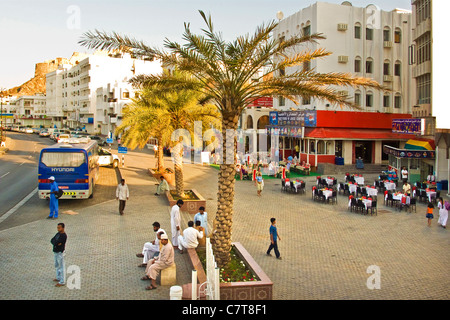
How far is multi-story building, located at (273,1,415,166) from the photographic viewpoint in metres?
32.2

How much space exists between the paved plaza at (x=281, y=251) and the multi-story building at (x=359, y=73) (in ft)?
43.7

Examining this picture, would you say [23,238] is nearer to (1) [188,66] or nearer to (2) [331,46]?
(1) [188,66]

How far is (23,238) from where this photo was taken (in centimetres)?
1275

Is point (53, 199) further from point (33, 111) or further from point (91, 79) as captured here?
point (33, 111)

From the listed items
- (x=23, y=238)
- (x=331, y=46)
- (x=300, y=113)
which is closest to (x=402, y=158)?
(x=300, y=113)

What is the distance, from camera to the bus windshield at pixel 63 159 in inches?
670

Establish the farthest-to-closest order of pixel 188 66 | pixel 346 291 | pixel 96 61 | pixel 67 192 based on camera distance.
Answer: pixel 96 61, pixel 67 192, pixel 188 66, pixel 346 291

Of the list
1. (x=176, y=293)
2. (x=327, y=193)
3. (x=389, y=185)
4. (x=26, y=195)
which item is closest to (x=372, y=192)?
(x=327, y=193)

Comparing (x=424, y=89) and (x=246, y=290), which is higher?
(x=424, y=89)

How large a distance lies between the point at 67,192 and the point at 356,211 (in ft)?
42.4

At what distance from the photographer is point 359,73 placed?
33938mm

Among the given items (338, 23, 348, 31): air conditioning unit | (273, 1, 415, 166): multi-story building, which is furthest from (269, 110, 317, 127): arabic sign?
(338, 23, 348, 31): air conditioning unit

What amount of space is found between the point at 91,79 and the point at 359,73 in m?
62.4

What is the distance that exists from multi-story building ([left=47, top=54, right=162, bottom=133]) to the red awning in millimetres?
46794
